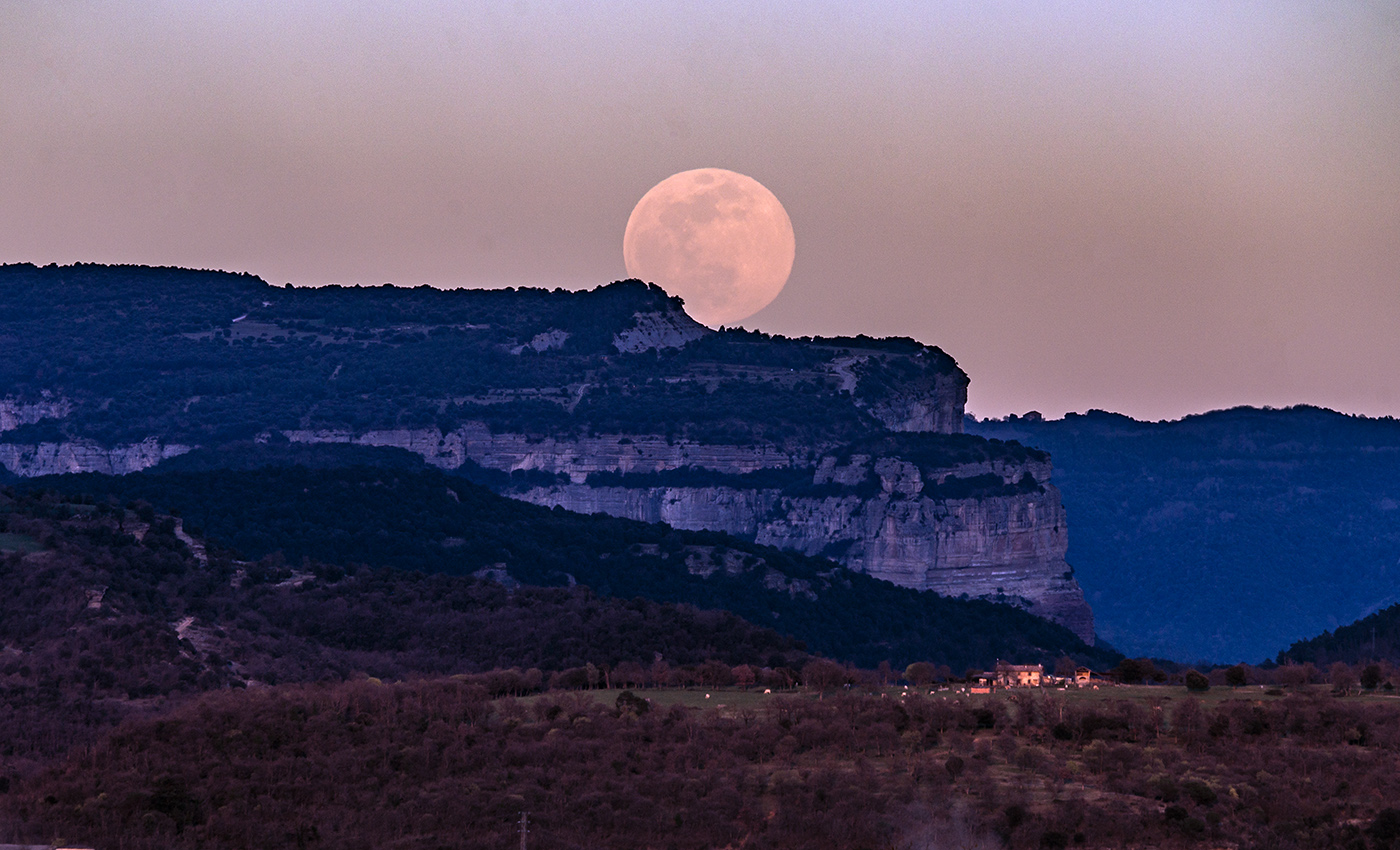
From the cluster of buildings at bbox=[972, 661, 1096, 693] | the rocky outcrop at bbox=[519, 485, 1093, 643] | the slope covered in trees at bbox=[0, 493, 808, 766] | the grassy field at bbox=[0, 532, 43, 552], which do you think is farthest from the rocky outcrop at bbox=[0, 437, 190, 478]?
the cluster of buildings at bbox=[972, 661, 1096, 693]

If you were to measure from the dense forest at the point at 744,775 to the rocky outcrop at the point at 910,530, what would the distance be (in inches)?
4790

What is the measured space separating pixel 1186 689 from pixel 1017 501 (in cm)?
12736

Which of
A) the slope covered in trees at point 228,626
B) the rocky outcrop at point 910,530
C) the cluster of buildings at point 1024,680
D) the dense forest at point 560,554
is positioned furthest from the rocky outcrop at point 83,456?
the cluster of buildings at point 1024,680

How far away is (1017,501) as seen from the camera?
194 meters

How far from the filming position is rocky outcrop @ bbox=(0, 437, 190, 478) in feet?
610

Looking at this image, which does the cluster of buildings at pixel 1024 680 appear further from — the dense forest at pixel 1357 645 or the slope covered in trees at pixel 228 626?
the dense forest at pixel 1357 645

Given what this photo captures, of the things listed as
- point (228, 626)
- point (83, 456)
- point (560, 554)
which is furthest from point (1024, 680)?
point (83, 456)

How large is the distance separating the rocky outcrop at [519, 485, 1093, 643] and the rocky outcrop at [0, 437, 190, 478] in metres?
34.3

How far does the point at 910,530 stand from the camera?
188 meters

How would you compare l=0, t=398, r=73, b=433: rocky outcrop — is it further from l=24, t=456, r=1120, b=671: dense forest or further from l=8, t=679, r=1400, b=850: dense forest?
l=8, t=679, r=1400, b=850: dense forest

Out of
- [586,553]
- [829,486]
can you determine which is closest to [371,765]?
[586,553]

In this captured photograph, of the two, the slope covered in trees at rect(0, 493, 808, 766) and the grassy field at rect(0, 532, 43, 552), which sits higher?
the grassy field at rect(0, 532, 43, 552)

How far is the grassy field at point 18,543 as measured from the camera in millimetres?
90500

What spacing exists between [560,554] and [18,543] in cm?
5403
